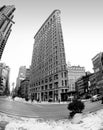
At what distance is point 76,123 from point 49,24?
232 feet

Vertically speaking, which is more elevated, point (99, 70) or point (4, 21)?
point (4, 21)

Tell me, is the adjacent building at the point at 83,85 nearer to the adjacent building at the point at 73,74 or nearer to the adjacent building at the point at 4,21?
the adjacent building at the point at 73,74

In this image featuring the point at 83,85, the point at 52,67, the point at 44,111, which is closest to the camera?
the point at 44,111

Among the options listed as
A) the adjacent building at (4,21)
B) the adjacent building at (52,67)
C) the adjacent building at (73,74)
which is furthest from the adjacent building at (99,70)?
the adjacent building at (4,21)

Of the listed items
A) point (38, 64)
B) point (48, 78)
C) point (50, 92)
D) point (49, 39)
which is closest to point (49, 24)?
point (49, 39)

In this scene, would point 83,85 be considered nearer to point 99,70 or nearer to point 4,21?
point 99,70

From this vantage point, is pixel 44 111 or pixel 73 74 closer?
pixel 44 111

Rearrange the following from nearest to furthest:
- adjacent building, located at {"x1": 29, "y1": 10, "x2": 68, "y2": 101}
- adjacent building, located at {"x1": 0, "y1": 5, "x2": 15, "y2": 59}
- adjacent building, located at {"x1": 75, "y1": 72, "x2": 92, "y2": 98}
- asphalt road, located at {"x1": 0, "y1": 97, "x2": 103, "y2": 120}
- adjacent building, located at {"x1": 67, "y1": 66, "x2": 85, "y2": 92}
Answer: asphalt road, located at {"x1": 0, "y1": 97, "x2": 103, "y2": 120} < adjacent building, located at {"x1": 29, "y1": 10, "x2": 68, "y2": 101} < adjacent building, located at {"x1": 75, "y1": 72, "x2": 92, "y2": 98} < adjacent building, located at {"x1": 67, "y1": 66, "x2": 85, "y2": 92} < adjacent building, located at {"x1": 0, "y1": 5, "x2": 15, "y2": 59}

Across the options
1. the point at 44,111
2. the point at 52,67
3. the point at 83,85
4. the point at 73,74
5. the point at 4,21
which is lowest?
the point at 44,111

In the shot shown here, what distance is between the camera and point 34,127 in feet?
24.4

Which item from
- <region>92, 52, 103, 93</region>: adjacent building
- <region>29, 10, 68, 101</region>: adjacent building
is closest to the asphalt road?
<region>29, 10, 68, 101</region>: adjacent building

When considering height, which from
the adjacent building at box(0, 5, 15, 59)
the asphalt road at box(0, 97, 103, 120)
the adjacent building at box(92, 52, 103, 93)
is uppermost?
the adjacent building at box(0, 5, 15, 59)

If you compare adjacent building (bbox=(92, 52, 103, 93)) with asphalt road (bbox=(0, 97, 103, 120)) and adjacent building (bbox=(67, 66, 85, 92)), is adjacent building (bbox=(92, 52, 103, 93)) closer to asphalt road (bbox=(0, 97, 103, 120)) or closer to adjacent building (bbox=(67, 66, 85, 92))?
adjacent building (bbox=(67, 66, 85, 92))

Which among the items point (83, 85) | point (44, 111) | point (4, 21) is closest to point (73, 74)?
point (83, 85)
